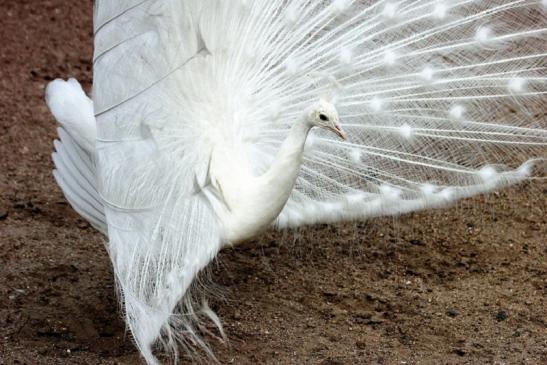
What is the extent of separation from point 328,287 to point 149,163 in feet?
5.40

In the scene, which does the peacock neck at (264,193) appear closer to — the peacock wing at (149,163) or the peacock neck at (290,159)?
the peacock neck at (290,159)

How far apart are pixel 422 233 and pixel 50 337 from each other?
7.87 feet

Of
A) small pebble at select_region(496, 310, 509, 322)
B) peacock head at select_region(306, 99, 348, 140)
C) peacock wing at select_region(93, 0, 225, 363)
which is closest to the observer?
peacock wing at select_region(93, 0, 225, 363)

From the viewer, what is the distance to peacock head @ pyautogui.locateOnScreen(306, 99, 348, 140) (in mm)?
3992

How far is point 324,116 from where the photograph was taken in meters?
4.00

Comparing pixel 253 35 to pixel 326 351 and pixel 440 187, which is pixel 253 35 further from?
pixel 326 351

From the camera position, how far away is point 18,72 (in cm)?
774

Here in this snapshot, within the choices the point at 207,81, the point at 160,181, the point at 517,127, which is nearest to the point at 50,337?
the point at 160,181

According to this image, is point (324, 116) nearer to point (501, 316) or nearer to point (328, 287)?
point (328, 287)

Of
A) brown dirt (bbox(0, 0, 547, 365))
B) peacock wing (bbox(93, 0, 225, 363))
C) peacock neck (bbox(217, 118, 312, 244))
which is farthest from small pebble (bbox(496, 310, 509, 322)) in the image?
peacock wing (bbox(93, 0, 225, 363))

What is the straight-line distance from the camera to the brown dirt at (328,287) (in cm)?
453

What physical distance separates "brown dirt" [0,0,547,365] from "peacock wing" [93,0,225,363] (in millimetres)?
Answer: 547

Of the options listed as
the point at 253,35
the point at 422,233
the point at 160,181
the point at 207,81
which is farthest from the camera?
the point at 422,233

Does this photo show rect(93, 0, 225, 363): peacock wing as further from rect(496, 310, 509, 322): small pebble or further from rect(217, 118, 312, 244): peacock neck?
rect(496, 310, 509, 322): small pebble
